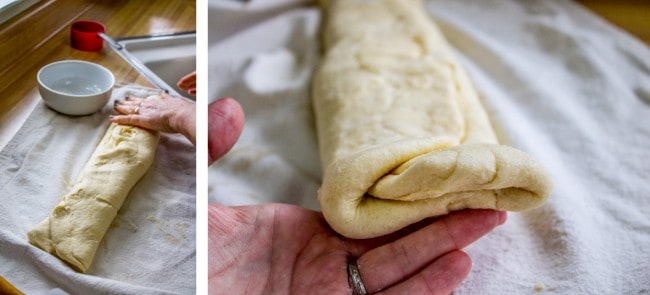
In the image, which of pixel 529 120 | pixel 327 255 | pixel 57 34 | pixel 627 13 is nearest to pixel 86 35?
pixel 57 34

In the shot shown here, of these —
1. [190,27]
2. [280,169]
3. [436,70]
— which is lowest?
[280,169]

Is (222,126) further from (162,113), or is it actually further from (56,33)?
(56,33)

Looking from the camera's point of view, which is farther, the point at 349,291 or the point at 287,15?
the point at 287,15

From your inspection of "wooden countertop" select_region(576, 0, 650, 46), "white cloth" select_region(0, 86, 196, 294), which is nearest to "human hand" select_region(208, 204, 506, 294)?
"white cloth" select_region(0, 86, 196, 294)

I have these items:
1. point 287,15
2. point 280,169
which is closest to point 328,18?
point 287,15

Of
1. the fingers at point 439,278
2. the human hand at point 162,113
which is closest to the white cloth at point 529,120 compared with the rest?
the fingers at point 439,278

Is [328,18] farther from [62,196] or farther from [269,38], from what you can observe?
[62,196]
